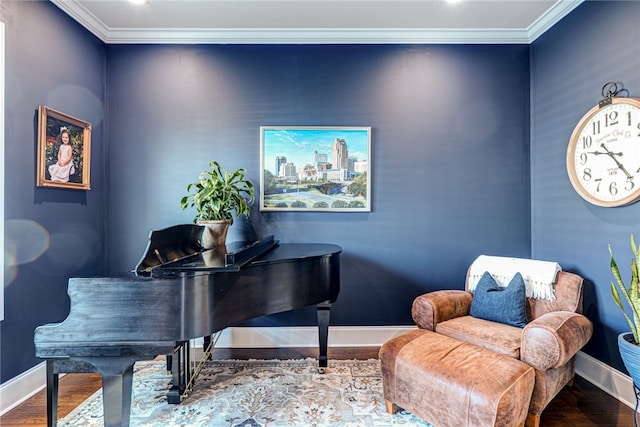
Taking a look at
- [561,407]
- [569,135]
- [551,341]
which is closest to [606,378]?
[561,407]

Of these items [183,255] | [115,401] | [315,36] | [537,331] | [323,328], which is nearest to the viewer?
[115,401]

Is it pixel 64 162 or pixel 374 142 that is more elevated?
pixel 374 142

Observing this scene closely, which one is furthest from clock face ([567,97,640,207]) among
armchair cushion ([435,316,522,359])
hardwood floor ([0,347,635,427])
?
hardwood floor ([0,347,635,427])

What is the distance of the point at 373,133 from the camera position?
110 inches

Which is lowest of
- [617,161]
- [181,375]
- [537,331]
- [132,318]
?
[181,375]

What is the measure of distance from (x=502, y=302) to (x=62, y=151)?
3.52m

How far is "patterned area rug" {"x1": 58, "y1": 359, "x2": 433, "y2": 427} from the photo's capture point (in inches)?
70.0

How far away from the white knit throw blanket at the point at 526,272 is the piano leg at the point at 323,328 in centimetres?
120

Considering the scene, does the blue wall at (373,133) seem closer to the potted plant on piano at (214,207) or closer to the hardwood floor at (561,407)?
the potted plant on piano at (214,207)

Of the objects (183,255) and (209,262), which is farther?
(183,255)

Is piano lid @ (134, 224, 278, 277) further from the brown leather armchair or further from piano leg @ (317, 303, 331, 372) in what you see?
the brown leather armchair

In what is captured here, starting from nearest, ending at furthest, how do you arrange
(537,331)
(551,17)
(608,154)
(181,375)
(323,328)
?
1. (537,331)
2. (181,375)
3. (608,154)
4. (323,328)
5. (551,17)

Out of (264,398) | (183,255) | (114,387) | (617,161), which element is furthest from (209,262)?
(617,161)

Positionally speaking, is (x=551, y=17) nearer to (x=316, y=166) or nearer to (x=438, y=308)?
(x=316, y=166)
